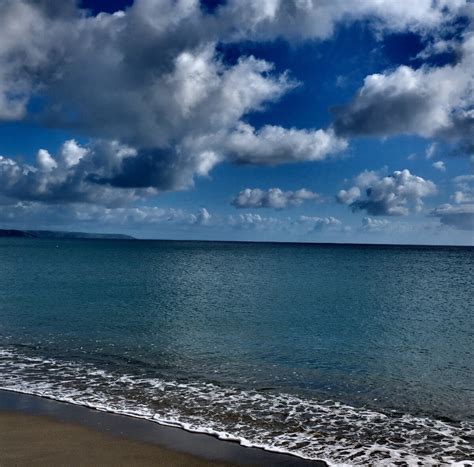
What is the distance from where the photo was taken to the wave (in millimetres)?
11281

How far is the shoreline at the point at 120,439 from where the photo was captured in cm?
1034

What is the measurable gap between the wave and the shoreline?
1.40 feet

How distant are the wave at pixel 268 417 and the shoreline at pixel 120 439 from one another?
43cm

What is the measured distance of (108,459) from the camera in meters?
10.1

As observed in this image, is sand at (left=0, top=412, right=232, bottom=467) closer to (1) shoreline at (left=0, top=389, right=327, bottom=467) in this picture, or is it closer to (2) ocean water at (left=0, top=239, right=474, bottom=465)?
(1) shoreline at (left=0, top=389, right=327, bottom=467)

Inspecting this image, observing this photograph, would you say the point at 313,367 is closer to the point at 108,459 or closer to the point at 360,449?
the point at 360,449

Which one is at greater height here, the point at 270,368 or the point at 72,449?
the point at 72,449

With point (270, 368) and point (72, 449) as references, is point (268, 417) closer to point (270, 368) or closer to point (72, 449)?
point (72, 449)

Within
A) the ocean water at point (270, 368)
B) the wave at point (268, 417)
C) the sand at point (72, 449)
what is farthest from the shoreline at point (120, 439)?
the ocean water at point (270, 368)

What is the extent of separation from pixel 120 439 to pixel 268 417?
4289 millimetres

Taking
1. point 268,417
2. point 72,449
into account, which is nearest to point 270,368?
point 268,417

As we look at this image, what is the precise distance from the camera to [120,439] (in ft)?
37.2

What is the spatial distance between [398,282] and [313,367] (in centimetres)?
4539

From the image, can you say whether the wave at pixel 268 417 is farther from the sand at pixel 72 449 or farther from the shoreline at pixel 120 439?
the sand at pixel 72 449
